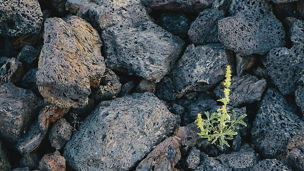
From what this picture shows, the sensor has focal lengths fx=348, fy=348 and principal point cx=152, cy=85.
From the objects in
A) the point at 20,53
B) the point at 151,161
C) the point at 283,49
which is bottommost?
the point at 151,161

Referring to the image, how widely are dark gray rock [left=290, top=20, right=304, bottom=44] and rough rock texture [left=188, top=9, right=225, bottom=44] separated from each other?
Answer: 1.03 meters

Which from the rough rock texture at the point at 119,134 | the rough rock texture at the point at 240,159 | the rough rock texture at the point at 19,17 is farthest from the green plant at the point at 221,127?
the rough rock texture at the point at 19,17

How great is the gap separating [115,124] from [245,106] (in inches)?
77.4

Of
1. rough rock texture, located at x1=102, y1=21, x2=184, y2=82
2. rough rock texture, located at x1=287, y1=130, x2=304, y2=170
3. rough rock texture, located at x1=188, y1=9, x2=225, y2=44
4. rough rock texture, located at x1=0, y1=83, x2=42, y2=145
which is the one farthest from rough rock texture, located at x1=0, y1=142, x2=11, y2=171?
rough rock texture, located at x1=287, y1=130, x2=304, y2=170

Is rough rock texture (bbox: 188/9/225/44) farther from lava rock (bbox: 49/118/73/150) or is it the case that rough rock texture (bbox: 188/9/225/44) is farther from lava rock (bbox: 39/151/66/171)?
lava rock (bbox: 39/151/66/171)

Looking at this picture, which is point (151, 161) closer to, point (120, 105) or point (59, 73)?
point (120, 105)

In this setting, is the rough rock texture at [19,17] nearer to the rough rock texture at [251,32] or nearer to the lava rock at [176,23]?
the lava rock at [176,23]

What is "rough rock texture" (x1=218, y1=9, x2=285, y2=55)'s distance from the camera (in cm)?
498

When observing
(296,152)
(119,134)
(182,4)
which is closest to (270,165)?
(296,152)

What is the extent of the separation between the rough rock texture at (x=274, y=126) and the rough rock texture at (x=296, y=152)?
0.21ft

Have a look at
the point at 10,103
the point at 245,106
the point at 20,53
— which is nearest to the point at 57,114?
the point at 10,103

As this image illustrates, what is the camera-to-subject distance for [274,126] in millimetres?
4785

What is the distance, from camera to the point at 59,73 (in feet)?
14.8

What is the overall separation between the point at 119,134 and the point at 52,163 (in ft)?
3.22
